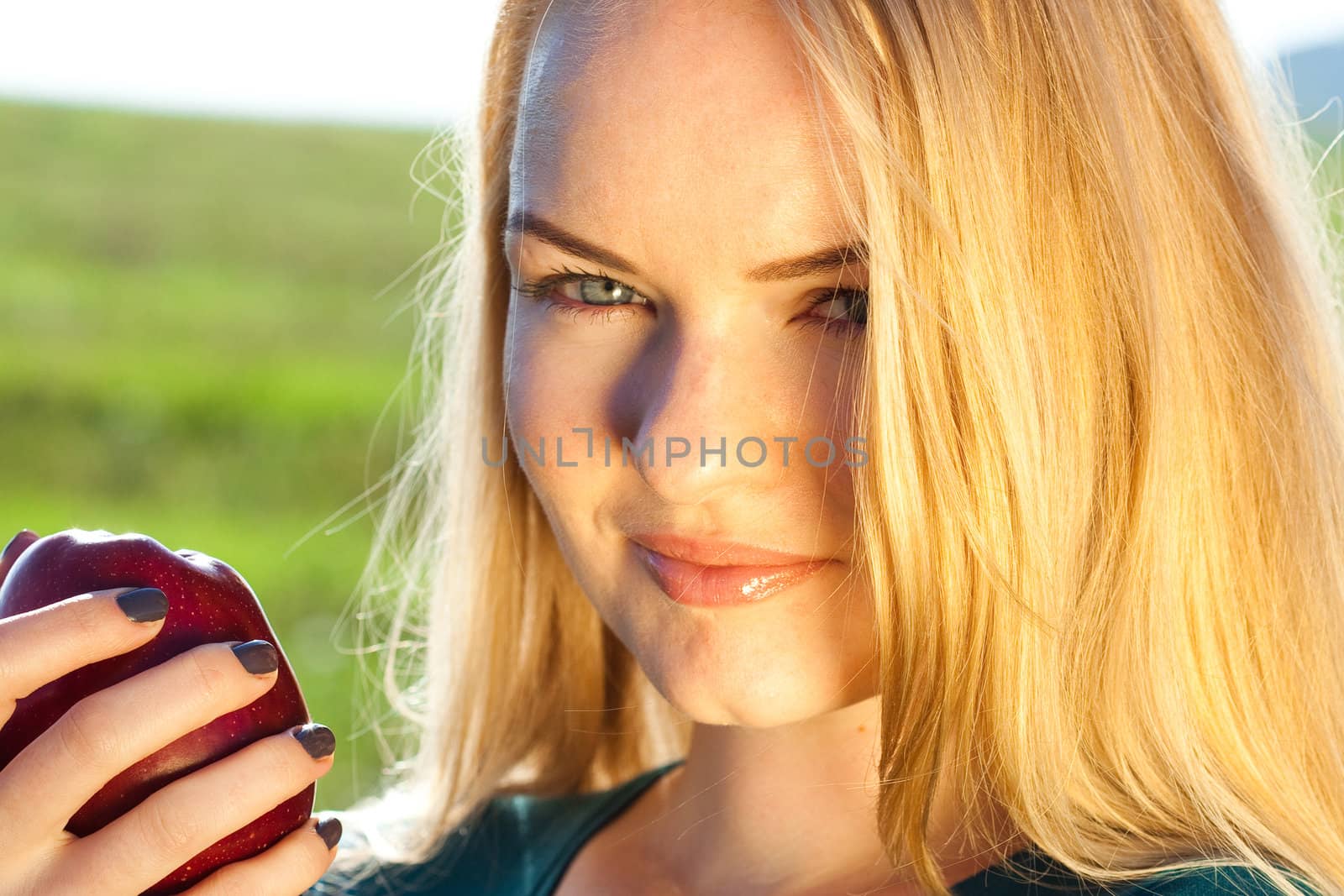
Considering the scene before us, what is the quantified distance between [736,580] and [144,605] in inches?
21.2

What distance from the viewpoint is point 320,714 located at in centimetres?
471

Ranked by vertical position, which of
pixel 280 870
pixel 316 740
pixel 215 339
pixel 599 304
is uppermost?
pixel 215 339

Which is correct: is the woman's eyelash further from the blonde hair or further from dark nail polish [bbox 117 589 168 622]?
dark nail polish [bbox 117 589 168 622]

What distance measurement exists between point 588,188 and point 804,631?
472 mm

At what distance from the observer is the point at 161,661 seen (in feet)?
3.99

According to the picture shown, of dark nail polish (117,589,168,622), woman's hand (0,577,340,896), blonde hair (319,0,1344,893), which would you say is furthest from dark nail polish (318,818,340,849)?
blonde hair (319,0,1344,893)

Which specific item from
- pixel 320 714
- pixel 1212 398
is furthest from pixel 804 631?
pixel 320 714

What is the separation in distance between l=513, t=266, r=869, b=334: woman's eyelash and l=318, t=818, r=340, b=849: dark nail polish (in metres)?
0.56

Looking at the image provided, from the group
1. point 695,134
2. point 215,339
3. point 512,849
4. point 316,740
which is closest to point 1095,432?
point 695,134

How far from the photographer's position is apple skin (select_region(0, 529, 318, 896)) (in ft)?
3.93

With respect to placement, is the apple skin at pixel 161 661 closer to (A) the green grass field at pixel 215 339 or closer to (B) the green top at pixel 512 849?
(B) the green top at pixel 512 849

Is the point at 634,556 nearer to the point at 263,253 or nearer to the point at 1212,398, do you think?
the point at 1212,398

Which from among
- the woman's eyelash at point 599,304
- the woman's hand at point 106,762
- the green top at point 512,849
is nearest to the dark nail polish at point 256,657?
the woman's hand at point 106,762

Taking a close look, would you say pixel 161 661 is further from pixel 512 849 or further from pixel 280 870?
pixel 512 849
